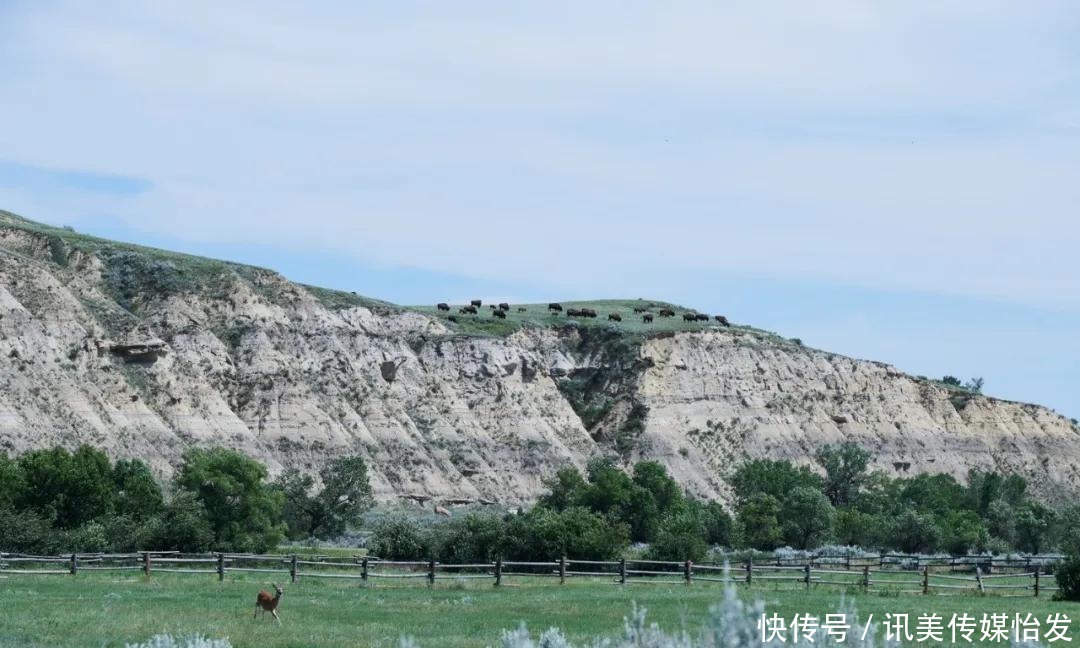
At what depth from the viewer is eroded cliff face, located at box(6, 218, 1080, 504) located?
70.0 meters

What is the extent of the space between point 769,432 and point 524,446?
19.8 meters

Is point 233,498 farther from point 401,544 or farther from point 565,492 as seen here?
point 565,492

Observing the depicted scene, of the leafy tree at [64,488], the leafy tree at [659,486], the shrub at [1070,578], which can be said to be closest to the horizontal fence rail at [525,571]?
the shrub at [1070,578]

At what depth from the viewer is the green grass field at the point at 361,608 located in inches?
966

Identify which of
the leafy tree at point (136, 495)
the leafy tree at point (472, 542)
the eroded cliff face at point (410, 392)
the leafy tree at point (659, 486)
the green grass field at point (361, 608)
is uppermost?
the eroded cliff face at point (410, 392)

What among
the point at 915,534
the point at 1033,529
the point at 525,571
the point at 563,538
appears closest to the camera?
the point at 525,571

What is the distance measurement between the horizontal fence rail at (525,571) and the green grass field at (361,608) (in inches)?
27.1

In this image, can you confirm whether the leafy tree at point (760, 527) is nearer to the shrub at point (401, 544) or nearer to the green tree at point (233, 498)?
the shrub at point (401, 544)

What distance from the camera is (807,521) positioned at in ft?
245

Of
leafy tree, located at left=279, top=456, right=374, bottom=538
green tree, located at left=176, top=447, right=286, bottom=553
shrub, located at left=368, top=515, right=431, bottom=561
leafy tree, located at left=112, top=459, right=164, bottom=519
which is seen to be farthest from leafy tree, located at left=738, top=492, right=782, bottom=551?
leafy tree, located at left=112, top=459, right=164, bottom=519

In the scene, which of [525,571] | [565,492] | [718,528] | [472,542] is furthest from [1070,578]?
[565,492]

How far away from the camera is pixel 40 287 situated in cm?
7175

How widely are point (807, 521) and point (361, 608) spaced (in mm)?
47280

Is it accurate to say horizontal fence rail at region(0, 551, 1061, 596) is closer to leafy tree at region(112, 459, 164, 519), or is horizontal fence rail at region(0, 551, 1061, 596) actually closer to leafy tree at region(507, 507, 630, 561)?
leafy tree at region(507, 507, 630, 561)
